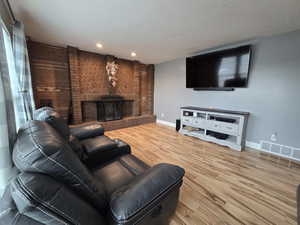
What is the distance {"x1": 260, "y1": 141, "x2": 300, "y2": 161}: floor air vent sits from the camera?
7.84 feet

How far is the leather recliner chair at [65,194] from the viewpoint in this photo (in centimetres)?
51

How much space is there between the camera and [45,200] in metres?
0.51

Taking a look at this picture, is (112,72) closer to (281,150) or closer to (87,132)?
(87,132)

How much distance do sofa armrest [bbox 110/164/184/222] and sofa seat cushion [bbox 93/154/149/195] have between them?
329 millimetres

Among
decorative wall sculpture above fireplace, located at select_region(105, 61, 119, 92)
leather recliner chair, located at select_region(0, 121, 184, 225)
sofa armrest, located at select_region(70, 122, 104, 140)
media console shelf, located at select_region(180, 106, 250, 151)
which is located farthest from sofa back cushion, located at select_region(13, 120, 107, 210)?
decorative wall sculpture above fireplace, located at select_region(105, 61, 119, 92)

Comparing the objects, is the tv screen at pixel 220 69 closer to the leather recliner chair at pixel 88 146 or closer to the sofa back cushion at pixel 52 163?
the leather recliner chair at pixel 88 146

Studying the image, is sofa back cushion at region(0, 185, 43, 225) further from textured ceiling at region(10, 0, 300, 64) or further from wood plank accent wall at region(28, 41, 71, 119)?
wood plank accent wall at region(28, 41, 71, 119)

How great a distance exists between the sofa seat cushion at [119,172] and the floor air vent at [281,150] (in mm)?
2776

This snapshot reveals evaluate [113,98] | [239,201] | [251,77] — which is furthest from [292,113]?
[113,98]

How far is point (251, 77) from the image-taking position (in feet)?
9.29

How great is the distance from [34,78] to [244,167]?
4.81 meters

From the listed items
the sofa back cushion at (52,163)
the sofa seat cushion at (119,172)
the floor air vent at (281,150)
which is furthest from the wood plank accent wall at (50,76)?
the floor air vent at (281,150)

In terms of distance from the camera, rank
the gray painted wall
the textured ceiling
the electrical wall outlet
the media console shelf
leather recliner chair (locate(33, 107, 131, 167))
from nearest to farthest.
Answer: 1. leather recliner chair (locate(33, 107, 131, 167))
2. the textured ceiling
3. the gray painted wall
4. the electrical wall outlet
5. the media console shelf

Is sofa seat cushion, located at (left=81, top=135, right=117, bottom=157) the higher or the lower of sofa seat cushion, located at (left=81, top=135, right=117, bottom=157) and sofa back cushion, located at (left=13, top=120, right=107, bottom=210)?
the lower
